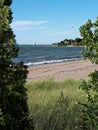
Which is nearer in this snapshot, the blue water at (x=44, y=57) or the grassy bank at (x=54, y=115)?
the grassy bank at (x=54, y=115)

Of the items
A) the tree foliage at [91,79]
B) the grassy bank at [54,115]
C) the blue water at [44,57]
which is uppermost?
the tree foliage at [91,79]

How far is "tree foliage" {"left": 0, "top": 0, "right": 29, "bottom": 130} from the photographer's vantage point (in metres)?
4.25

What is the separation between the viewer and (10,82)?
431 cm

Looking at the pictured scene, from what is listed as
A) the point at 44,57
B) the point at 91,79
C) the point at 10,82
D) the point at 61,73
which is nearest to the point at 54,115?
the point at 91,79

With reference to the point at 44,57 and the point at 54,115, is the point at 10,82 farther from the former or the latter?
the point at 44,57

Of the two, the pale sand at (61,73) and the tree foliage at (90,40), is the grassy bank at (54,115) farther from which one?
the pale sand at (61,73)

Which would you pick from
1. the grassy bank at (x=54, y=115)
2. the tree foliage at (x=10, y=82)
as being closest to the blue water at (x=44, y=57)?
the grassy bank at (x=54, y=115)

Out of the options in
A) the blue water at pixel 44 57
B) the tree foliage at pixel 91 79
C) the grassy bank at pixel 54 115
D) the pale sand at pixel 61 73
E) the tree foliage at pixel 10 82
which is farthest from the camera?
the blue water at pixel 44 57

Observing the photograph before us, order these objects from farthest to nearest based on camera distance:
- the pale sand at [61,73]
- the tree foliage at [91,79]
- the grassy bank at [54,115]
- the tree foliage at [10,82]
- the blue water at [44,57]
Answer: the blue water at [44,57], the pale sand at [61,73], the grassy bank at [54,115], the tree foliage at [91,79], the tree foliage at [10,82]

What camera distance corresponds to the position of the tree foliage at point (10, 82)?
167 inches

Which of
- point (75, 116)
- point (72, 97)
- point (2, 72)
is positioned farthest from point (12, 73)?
point (72, 97)

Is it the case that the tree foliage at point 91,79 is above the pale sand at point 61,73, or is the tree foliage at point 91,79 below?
above

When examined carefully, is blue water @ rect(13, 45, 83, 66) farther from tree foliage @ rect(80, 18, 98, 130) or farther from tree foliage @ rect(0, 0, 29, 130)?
tree foliage @ rect(0, 0, 29, 130)

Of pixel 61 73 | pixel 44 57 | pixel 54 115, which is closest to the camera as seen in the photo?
pixel 54 115
